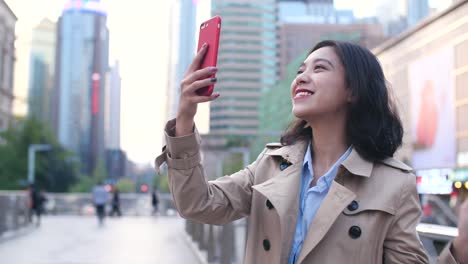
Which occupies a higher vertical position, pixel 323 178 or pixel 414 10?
pixel 414 10

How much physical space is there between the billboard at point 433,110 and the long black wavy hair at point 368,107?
40.9 m

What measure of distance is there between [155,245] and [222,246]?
168 inches

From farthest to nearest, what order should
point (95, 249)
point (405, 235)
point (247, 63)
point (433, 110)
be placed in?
point (247, 63), point (433, 110), point (95, 249), point (405, 235)

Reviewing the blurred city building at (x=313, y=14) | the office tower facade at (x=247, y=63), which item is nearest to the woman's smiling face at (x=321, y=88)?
the office tower facade at (x=247, y=63)

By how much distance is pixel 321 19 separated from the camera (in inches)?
3452

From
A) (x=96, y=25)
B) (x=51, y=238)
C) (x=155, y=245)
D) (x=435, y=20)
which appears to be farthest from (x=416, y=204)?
(x=96, y=25)

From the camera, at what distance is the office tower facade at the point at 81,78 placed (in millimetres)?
103062

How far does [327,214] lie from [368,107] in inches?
16.8

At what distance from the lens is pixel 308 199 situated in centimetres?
165

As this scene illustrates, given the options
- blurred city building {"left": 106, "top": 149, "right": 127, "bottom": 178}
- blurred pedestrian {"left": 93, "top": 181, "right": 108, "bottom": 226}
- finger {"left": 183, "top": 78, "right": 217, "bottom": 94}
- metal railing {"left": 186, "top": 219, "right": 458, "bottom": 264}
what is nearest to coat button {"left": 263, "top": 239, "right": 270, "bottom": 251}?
finger {"left": 183, "top": 78, "right": 217, "bottom": 94}

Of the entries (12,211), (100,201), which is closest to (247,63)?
(100,201)

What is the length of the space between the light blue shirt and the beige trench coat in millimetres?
23

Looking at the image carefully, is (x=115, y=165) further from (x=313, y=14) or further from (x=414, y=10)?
(x=414, y=10)

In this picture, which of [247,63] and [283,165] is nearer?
[283,165]
